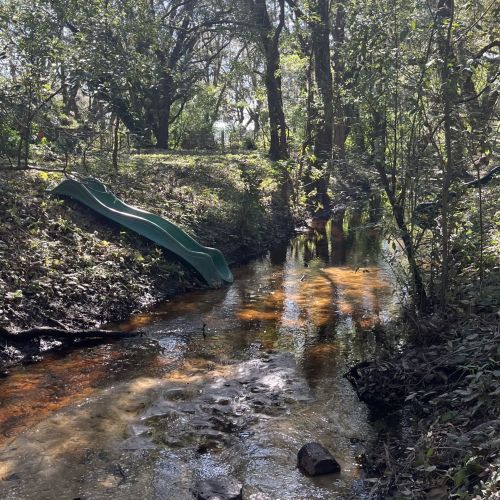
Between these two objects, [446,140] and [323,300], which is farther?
[323,300]

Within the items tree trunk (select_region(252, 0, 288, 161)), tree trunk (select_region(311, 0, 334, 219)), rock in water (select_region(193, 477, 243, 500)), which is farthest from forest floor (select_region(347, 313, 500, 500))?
tree trunk (select_region(252, 0, 288, 161))

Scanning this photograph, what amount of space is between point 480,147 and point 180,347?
432 centimetres

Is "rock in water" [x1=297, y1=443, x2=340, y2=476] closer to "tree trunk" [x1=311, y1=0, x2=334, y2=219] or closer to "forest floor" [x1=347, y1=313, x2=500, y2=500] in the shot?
"forest floor" [x1=347, y1=313, x2=500, y2=500]

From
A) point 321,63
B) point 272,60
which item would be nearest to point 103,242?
point 321,63

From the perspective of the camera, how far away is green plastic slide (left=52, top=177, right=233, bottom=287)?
37.0 feet

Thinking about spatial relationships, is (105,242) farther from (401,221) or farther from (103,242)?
(401,221)

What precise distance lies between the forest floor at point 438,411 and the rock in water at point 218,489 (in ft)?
3.12

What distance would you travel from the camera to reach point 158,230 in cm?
1142

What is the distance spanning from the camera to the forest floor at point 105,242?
817 centimetres

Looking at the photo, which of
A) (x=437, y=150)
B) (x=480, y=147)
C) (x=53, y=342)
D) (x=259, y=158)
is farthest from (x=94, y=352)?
(x=259, y=158)

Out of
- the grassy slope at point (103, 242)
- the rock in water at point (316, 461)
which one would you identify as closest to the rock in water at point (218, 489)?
the rock in water at point (316, 461)

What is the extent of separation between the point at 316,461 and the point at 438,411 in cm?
119

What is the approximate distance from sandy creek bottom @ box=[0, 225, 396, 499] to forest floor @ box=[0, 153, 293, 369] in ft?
2.01

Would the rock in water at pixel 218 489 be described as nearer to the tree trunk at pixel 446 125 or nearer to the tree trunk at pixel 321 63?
the tree trunk at pixel 446 125
